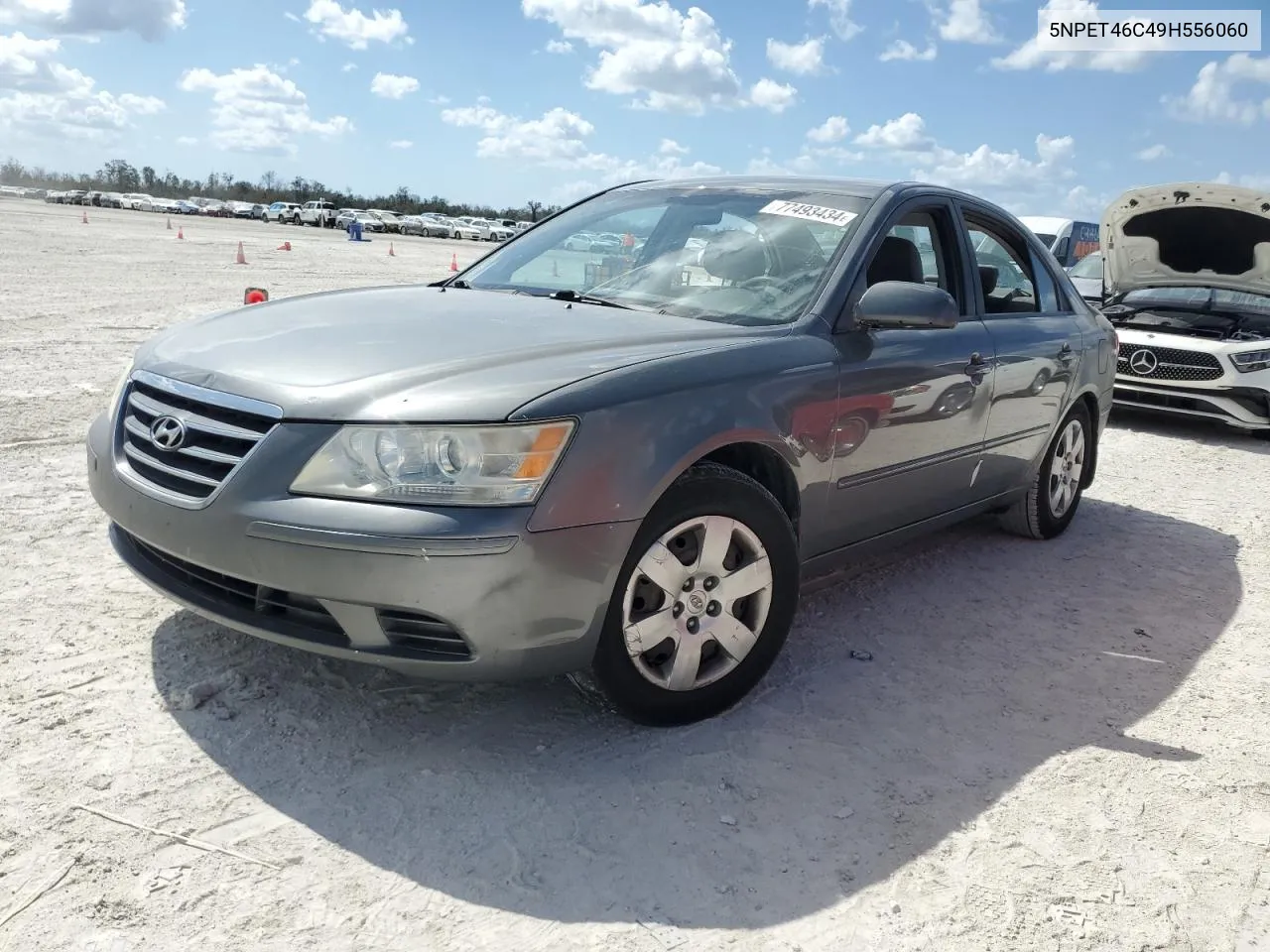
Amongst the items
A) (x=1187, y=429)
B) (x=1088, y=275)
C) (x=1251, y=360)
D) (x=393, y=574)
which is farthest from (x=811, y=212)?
(x=1088, y=275)

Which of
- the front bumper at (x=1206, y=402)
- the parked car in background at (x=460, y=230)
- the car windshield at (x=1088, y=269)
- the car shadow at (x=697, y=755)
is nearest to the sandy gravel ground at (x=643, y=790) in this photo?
the car shadow at (x=697, y=755)

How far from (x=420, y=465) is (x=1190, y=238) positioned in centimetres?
847

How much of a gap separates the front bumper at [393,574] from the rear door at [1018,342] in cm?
242

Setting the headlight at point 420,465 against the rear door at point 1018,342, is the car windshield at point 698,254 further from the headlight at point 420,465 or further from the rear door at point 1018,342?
the headlight at point 420,465

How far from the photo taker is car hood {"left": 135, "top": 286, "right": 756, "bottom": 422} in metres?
2.57

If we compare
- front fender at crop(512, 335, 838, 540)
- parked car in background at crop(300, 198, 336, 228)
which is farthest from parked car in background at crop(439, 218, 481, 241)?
front fender at crop(512, 335, 838, 540)

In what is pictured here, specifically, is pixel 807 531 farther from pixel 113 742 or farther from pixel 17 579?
pixel 17 579

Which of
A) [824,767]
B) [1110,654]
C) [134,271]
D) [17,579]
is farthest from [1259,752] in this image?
[134,271]

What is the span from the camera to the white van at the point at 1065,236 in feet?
59.7

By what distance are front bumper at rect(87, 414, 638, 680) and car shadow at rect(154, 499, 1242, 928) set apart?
1.09 ft


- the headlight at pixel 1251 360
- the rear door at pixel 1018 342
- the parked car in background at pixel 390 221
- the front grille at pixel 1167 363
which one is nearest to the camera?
the rear door at pixel 1018 342

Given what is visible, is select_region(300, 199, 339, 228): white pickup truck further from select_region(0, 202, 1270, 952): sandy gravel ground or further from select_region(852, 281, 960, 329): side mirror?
select_region(852, 281, 960, 329): side mirror

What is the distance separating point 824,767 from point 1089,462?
3.56 m

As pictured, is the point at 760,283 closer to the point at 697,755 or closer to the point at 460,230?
the point at 697,755
